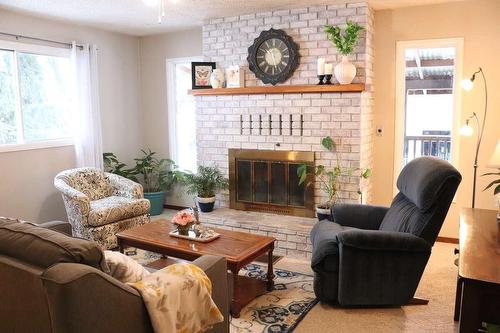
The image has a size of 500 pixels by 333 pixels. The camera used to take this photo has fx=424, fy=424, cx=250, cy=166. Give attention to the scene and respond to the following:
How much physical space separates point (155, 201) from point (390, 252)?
3.56 m

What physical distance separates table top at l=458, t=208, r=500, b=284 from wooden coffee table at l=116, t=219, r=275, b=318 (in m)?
1.36

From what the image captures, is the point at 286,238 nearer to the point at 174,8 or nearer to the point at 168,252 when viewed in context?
the point at 168,252

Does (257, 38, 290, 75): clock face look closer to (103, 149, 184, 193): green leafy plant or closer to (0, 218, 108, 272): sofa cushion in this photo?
(103, 149, 184, 193): green leafy plant

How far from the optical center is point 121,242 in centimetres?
345

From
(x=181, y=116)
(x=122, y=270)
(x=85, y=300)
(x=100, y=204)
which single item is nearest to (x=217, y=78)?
(x=181, y=116)

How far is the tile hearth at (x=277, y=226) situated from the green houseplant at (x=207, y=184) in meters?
0.12

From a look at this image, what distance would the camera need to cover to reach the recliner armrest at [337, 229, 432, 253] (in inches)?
110

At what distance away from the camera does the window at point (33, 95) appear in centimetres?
439

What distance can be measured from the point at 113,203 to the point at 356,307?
2.61 meters

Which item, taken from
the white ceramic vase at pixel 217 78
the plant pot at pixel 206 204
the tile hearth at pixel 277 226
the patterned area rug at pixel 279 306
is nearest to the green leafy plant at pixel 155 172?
the plant pot at pixel 206 204

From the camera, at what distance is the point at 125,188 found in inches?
Answer: 186

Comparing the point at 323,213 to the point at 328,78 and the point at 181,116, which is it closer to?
the point at 328,78

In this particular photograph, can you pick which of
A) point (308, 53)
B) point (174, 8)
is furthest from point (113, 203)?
point (308, 53)

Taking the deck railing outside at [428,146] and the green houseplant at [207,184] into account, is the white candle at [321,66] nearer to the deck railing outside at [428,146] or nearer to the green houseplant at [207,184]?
the deck railing outside at [428,146]
